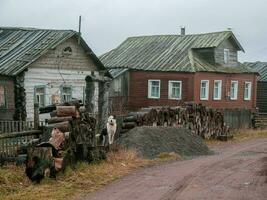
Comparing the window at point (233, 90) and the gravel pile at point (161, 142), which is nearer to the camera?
the gravel pile at point (161, 142)

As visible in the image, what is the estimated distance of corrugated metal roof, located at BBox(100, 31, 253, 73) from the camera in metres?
35.7

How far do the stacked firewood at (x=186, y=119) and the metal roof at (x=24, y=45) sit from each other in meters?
6.15

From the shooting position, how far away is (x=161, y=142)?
1762 cm

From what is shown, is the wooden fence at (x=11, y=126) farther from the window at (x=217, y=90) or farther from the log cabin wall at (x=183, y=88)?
the window at (x=217, y=90)

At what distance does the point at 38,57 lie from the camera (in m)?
24.1

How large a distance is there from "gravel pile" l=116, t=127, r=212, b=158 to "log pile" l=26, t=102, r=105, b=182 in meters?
2.52

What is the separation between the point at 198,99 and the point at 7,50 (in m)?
14.7

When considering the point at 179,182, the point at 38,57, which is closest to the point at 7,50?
the point at 38,57

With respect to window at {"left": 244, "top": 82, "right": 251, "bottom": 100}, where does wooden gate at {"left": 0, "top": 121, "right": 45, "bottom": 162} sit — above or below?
Result: below

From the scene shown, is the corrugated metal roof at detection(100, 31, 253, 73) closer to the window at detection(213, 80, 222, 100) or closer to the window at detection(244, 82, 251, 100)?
the window at detection(213, 80, 222, 100)

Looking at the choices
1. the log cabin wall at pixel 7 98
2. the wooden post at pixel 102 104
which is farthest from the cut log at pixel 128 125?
the log cabin wall at pixel 7 98

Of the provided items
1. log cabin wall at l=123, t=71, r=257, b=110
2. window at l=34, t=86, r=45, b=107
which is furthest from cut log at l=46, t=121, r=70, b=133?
log cabin wall at l=123, t=71, r=257, b=110

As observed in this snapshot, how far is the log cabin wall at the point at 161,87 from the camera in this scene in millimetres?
35062

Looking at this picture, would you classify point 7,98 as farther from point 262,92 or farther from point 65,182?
point 262,92
